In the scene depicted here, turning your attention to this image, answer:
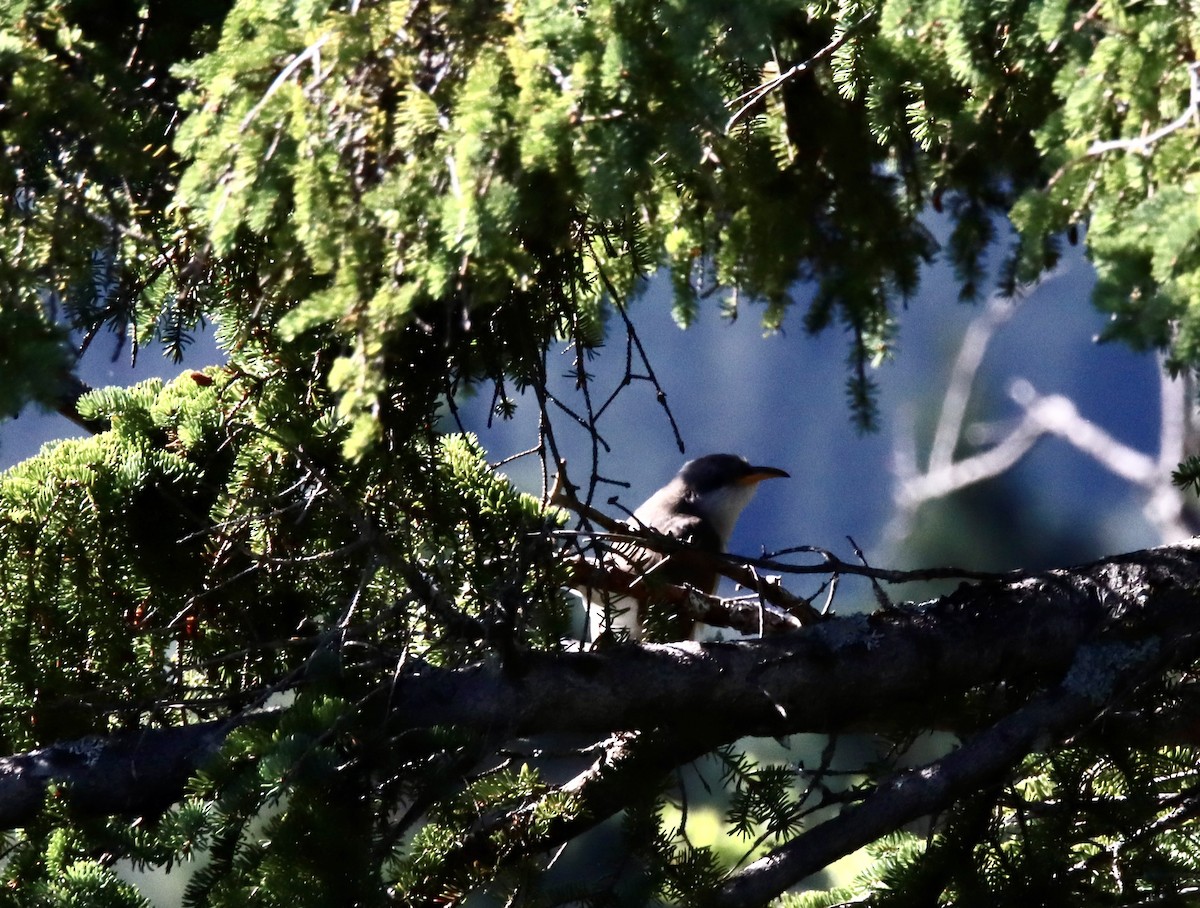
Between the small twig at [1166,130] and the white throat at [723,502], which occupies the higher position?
the white throat at [723,502]

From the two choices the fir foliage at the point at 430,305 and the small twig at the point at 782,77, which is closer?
the fir foliage at the point at 430,305

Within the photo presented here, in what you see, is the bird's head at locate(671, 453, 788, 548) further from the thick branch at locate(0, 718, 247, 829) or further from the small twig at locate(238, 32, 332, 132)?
the small twig at locate(238, 32, 332, 132)

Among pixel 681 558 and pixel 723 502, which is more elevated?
pixel 723 502

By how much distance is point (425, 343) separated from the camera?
11.5 ft

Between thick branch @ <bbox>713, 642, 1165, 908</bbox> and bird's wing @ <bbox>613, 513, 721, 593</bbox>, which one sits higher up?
bird's wing @ <bbox>613, 513, 721, 593</bbox>

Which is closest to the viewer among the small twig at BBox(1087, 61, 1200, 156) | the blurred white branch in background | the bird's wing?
the small twig at BBox(1087, 61, 1200, 156)

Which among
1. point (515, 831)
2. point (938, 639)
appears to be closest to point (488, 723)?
point (515, 831)

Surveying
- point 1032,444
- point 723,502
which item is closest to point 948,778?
point 723,502

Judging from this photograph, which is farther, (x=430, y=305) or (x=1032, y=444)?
(x=1032, y=444)

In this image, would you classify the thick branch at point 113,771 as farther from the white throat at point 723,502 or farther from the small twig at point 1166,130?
the white throat at point 723,502

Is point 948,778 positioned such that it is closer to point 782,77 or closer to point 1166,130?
point 1166,130

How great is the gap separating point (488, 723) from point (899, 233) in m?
1.68

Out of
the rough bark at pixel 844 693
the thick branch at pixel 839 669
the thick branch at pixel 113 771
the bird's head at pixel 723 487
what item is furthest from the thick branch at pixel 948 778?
the bird's head at pixel 723 487

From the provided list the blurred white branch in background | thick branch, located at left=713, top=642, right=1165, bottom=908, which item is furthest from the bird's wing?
the blurred white branch in background
